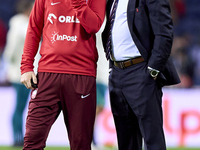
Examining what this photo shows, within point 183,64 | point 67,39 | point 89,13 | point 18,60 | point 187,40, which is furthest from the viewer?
point 187,40

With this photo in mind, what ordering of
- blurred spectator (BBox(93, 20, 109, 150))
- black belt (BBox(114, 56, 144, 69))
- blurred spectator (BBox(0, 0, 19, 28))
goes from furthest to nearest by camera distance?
blurred spectator (BBox(0, 0, 19, 28))
blurred spectator (BBox(93, 20, 109, 150))
black belt (BBox(114, 56, 144, 69))

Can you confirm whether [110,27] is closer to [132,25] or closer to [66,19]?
[132,25]

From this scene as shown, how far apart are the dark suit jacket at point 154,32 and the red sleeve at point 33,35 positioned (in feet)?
2.22

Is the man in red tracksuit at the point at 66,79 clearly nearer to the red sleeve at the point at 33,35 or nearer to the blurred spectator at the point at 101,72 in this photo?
the red sleeve at the point at 33,35

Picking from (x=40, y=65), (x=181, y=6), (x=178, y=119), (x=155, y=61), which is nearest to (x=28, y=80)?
(x=40, y=65)

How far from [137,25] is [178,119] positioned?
372cm

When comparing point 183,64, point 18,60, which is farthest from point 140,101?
point 183,64

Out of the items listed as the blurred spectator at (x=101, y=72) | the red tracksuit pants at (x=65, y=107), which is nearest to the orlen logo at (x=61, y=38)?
the red tracksuit pants at (x=65, y=107)

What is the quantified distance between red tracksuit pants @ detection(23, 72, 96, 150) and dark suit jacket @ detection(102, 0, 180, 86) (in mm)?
504

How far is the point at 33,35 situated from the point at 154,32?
929mm

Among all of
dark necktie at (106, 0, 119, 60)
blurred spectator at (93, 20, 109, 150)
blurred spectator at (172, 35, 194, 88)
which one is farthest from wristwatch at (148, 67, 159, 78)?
blurred spectator at (172, 35, 194, 88)

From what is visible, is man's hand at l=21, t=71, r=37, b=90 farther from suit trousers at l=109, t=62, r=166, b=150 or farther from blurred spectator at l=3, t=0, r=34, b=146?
blurred spectator at l=3, t=0, r=34, b=146

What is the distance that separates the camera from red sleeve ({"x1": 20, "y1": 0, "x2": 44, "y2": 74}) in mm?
3371

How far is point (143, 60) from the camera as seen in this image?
3.31 metres
